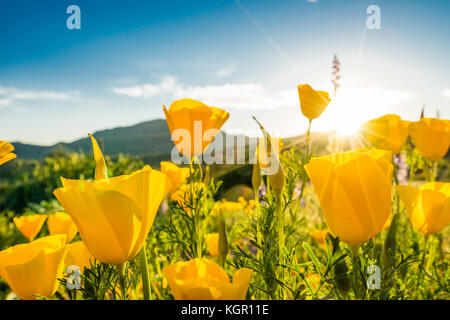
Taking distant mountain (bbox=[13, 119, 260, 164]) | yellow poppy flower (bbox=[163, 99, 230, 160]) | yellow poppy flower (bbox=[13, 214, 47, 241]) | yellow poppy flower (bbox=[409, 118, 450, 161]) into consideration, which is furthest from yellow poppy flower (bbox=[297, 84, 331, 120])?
distant mountain (bbox=[13, 119, 260, 164])

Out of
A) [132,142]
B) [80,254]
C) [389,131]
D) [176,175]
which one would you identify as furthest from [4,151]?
[132,142]

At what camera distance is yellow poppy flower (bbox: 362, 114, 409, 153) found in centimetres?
109

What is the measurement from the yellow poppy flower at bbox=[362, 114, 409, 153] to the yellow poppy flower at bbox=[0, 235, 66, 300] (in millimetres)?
1052

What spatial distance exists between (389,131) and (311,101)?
402 millimetres

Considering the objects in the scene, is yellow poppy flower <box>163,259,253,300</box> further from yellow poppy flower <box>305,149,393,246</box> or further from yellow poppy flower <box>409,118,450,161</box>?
yellow poppy flower <box>409,118,450,161</box>

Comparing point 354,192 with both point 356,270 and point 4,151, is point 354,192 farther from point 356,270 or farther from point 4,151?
point 4,151

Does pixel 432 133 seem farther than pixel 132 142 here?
No

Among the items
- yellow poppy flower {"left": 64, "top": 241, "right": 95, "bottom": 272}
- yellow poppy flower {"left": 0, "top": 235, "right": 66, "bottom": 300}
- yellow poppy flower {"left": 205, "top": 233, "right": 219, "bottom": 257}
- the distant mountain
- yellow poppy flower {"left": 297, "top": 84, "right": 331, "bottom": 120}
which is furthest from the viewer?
the distant mountain

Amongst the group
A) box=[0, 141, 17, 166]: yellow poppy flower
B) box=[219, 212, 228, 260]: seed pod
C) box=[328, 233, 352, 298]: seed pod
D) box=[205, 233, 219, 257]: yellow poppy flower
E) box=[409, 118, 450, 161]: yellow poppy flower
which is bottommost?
box=[205, 233, 219, 257]: yellow poppy flower

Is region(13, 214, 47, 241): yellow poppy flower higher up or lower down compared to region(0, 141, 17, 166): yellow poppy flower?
lower down

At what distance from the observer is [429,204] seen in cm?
76
